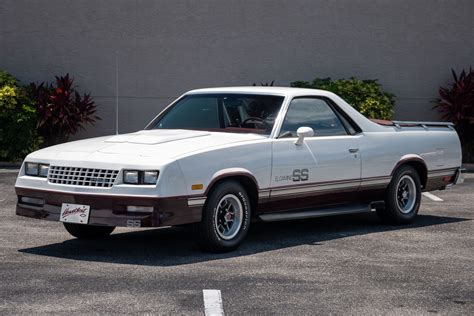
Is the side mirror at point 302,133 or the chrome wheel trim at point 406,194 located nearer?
the side mirror at point 302,133

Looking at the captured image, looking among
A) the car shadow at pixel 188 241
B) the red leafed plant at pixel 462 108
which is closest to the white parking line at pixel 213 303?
the car shadow at pixel 188 241

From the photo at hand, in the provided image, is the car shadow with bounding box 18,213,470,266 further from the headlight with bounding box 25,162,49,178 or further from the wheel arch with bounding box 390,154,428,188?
the headlight with bounding box 25,162,49,178

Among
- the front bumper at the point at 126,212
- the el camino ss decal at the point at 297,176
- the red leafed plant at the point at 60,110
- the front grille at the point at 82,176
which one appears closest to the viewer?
the front bumper at the point at 126,212

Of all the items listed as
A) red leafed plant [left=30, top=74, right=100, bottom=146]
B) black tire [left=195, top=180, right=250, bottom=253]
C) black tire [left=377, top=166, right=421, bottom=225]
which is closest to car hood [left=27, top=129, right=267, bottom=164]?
black tire [left=195, top=180, right=250, bottom=253]

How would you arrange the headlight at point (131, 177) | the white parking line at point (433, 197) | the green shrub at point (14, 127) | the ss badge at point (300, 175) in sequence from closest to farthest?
the headlight at point (131, 177) → the ss badge at point (300, 175) → the white parking line at point (433, 197) → the green shrub at point (14, 127)

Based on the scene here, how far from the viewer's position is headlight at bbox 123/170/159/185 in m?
9.26

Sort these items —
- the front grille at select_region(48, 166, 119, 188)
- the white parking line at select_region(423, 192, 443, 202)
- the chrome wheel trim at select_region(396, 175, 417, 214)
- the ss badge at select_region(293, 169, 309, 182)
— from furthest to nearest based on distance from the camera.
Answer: the white parking line at select_region(423, 192, 443, 202)
the chrome wheel trim at select_region(396, 175, 417, 214)
the ss badge at select_region(293, 169, 309, 182)
the front grille at select_region(48, 166, 119, 188)

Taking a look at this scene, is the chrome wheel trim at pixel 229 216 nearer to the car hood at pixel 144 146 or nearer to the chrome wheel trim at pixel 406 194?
the car hood at pixel 144 146


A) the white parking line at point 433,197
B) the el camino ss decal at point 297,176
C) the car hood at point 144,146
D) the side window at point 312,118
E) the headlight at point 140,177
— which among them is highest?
the side window at point 312,118

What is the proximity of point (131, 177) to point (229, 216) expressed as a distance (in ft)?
3.75

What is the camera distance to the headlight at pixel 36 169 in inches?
391

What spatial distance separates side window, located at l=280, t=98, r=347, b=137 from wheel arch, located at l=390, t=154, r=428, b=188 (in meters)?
0.91

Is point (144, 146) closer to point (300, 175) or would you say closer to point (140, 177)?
point (140, 177)

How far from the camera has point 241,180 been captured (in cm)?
1008
